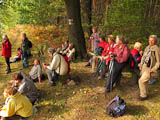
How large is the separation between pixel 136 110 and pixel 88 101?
1443 millimetres

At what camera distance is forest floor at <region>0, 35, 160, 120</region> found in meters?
4.19

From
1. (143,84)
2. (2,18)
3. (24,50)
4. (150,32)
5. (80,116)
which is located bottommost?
(80,116)

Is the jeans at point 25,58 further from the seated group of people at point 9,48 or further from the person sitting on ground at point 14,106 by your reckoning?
the person sitting on ground at point 14,106

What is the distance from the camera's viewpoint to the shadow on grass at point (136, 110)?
4168 mm

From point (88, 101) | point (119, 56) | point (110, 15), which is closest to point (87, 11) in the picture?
point (110, 15)

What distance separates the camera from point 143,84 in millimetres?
4469

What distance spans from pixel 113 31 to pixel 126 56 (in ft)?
22.8

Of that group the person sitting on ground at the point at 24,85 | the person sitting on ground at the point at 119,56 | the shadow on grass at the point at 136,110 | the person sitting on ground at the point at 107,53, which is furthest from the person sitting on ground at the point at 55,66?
the shadow on grass at the point at 136,110

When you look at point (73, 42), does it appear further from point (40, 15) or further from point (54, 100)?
point (40, 15)

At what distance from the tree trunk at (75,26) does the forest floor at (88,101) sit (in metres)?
2.33

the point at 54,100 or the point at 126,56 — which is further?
the point at 54,100

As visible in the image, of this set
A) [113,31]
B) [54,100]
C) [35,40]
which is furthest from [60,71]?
[35,40]

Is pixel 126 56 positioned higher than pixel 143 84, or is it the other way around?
pixel 126 56

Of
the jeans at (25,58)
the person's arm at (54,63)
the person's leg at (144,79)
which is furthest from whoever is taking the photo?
the jeans at (25,58)
